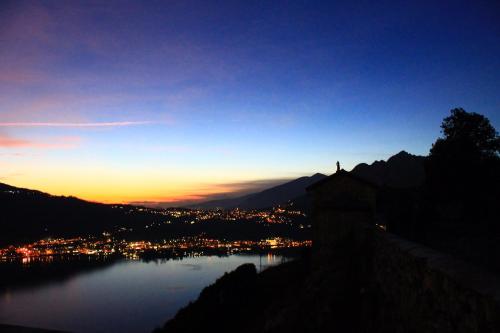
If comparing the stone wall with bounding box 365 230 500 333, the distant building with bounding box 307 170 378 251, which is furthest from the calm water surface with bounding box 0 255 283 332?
the stone wall with bounding box 365 230 500 333

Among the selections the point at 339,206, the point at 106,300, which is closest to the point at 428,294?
the point at 339,206

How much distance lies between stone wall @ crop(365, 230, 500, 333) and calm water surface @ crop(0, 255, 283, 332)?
86754 millimetres

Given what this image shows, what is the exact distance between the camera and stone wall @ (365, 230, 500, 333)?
4676 mm

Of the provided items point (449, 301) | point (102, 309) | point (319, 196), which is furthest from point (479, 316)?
point (102, 309)

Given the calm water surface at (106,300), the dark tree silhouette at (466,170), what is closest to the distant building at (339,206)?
the dark tree silhouette at (466,170)

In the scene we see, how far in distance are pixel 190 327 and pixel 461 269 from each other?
109ft

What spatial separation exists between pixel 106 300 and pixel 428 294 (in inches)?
5042

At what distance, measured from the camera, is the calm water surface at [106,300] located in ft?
305

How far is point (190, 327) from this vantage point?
34375mm

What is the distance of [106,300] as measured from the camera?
117 metres

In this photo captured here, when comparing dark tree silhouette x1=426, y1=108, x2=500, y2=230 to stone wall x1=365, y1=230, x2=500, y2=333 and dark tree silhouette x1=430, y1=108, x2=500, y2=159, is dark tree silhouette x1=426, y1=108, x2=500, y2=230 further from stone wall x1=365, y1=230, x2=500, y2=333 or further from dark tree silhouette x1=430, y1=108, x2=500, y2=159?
stone wall x1=365, y1=230, x2=500, y2=333

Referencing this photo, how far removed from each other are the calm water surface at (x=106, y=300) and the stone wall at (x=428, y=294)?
86.8 m

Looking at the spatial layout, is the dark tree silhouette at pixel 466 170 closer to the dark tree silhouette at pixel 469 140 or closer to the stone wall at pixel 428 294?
the dark tree silhouette at pixel 469 140

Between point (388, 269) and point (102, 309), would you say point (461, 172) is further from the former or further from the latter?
point (102, 309)
